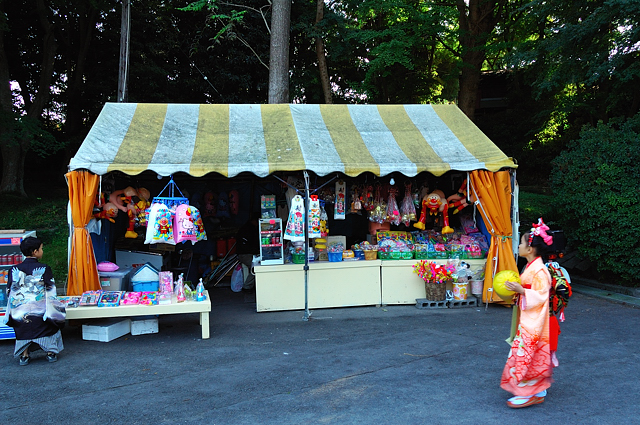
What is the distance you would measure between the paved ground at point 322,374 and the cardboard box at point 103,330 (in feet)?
0.31

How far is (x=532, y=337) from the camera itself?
150 inches

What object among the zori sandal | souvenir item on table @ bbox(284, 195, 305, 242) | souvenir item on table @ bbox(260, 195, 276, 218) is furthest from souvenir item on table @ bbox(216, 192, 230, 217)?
the zori sandal

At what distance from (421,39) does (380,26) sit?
9.27 ft

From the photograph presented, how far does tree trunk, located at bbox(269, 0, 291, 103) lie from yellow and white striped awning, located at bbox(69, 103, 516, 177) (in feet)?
9.71

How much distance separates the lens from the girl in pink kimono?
12.5 feet

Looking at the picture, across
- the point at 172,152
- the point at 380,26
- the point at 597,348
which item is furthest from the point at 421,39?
the point at 597,348

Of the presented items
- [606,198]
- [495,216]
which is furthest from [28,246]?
[606,198]

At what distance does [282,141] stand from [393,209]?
2.31 meters

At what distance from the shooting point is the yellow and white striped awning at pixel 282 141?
6.63m

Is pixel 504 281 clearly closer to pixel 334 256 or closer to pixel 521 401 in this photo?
pixel 521 401

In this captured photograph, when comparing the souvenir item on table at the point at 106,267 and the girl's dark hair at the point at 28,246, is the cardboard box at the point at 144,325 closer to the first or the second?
the souvenir item on table at the point at 106,267

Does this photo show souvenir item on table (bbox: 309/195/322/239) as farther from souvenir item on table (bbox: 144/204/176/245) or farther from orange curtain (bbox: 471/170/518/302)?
orange curtain (bbox: 471/170/518/302)

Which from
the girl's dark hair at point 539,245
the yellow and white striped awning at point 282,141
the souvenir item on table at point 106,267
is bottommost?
the souvenir item on table at point 106,267

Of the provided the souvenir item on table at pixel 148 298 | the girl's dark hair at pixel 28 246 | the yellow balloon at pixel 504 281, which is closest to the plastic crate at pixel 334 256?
the souvenir item on table at pixel 148 298
